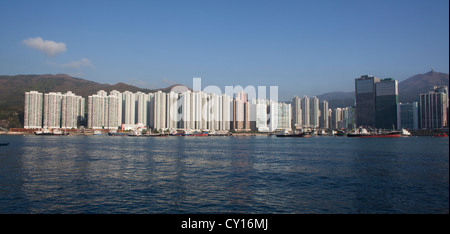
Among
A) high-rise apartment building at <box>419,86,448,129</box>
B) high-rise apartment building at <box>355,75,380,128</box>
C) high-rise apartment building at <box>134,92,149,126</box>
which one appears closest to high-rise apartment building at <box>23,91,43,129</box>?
high-rise apartment building at <box>134,92,149,126</box>

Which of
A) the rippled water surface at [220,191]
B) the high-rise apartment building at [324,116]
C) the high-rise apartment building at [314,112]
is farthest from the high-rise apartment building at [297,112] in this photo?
the rippled water surface at [220,191]

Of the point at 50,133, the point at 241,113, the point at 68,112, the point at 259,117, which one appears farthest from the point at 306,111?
the point at 50,133

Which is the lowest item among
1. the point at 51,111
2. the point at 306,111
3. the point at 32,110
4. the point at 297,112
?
the point at 51,111

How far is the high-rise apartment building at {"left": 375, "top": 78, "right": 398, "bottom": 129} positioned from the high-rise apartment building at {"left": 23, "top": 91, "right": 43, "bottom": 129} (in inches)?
4837

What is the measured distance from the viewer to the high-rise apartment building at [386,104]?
4545 inches

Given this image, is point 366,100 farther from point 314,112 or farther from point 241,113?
point 241,113

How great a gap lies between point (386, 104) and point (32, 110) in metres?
129

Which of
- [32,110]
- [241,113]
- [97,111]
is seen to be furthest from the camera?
[241,113]

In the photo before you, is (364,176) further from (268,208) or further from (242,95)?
(242,95)

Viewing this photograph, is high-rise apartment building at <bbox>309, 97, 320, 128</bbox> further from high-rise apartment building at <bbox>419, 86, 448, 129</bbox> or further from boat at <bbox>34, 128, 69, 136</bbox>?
boat at <bbox>34, 128, 69, 136</bbox>

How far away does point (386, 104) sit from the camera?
4641 inches

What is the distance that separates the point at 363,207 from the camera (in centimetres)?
909

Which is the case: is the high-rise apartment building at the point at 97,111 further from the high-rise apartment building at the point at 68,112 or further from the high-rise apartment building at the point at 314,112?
the high-rise apartment building at the point at 314,112
